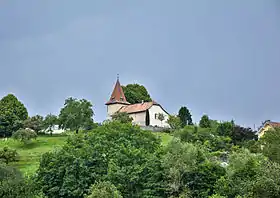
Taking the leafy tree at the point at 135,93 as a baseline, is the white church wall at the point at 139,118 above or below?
below

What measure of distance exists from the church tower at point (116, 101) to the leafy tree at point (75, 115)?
13377mm

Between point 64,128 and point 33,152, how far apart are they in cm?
1648

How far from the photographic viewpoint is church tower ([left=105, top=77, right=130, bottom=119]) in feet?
314

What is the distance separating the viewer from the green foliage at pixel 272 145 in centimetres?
4699

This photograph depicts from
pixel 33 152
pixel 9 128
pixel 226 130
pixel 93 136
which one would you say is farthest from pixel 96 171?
pixel 9 128

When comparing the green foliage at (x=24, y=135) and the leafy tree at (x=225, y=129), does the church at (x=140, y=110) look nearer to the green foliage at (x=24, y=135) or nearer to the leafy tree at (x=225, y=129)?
the leafy tree at (x=225, y=129)

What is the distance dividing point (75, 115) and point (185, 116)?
2618 centimetres

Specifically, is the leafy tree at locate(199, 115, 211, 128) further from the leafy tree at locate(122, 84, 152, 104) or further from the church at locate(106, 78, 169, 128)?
the leafy tree at locate(122, 84, 152, 104)

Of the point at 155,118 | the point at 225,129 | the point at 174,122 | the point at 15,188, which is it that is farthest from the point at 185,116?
the point at 15,188

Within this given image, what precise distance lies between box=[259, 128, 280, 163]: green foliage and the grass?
22476 millimetres

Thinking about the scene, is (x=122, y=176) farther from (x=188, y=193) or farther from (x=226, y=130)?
(x=226, y=130)

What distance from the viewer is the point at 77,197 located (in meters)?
41.0

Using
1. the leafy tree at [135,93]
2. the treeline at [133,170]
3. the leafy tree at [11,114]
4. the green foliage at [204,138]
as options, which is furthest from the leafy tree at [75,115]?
the treeline at [133,170]

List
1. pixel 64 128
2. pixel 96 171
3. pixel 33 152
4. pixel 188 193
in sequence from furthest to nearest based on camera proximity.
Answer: pixel 64 128 → pixel 33 152 → pixel 96 171 → pixel 188 193
